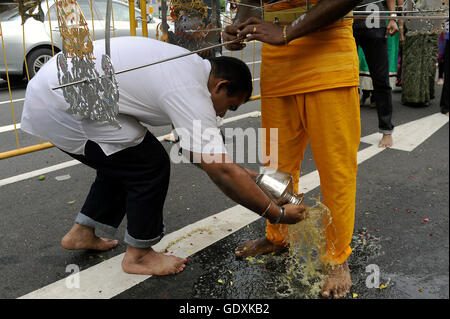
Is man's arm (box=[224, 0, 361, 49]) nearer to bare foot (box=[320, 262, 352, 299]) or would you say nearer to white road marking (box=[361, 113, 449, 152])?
bare foot (box=[320, 262, 352, 299])

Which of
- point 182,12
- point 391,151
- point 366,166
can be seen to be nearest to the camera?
point 182,12

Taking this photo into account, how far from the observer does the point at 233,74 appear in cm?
184

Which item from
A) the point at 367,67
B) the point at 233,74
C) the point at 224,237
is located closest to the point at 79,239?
the point at 224,237

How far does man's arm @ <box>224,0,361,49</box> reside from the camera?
1729 mm

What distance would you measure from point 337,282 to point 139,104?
1218 mm

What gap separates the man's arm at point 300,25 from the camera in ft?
5.67

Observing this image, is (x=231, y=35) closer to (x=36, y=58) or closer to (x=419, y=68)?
(x=419, y=68)

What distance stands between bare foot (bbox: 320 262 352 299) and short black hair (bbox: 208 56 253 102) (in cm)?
96

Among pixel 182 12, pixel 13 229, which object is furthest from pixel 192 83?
pixel 13 229

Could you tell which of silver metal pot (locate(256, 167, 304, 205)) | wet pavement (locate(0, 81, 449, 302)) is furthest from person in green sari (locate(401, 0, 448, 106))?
silver metal pot (locate(256, 167, 304, 205))

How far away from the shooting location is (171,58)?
1.71 m

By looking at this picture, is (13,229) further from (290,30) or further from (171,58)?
(290,30)

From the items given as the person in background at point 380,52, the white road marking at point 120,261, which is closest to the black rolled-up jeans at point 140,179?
the white road marking at point 120,261
